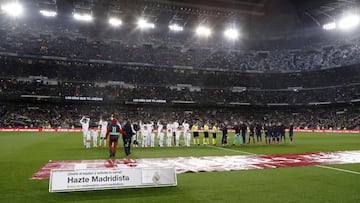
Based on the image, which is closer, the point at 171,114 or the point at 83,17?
the point at 83,17

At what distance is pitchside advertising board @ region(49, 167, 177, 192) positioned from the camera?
27.7 ft

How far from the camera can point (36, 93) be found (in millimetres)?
52250

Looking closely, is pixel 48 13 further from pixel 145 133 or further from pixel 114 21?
pixel 145 133

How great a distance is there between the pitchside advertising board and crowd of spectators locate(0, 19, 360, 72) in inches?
2020

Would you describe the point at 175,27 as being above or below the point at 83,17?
above

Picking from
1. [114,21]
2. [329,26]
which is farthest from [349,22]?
[114,21]

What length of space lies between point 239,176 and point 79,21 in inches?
2245

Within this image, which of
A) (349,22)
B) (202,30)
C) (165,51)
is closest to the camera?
(349,22)

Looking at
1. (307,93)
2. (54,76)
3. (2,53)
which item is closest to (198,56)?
(307,93)

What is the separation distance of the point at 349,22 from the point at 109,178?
63035 mm

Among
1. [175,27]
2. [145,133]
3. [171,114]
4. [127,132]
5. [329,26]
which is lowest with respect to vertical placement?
[145,133]

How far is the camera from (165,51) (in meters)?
65.7

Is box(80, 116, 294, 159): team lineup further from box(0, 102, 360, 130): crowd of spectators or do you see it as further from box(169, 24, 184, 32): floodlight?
box(169, 24, 184, 32): floodlight

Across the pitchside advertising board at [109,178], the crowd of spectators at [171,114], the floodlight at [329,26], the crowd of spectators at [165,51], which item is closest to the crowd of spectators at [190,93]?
the crowd of spectators at [171,114]
